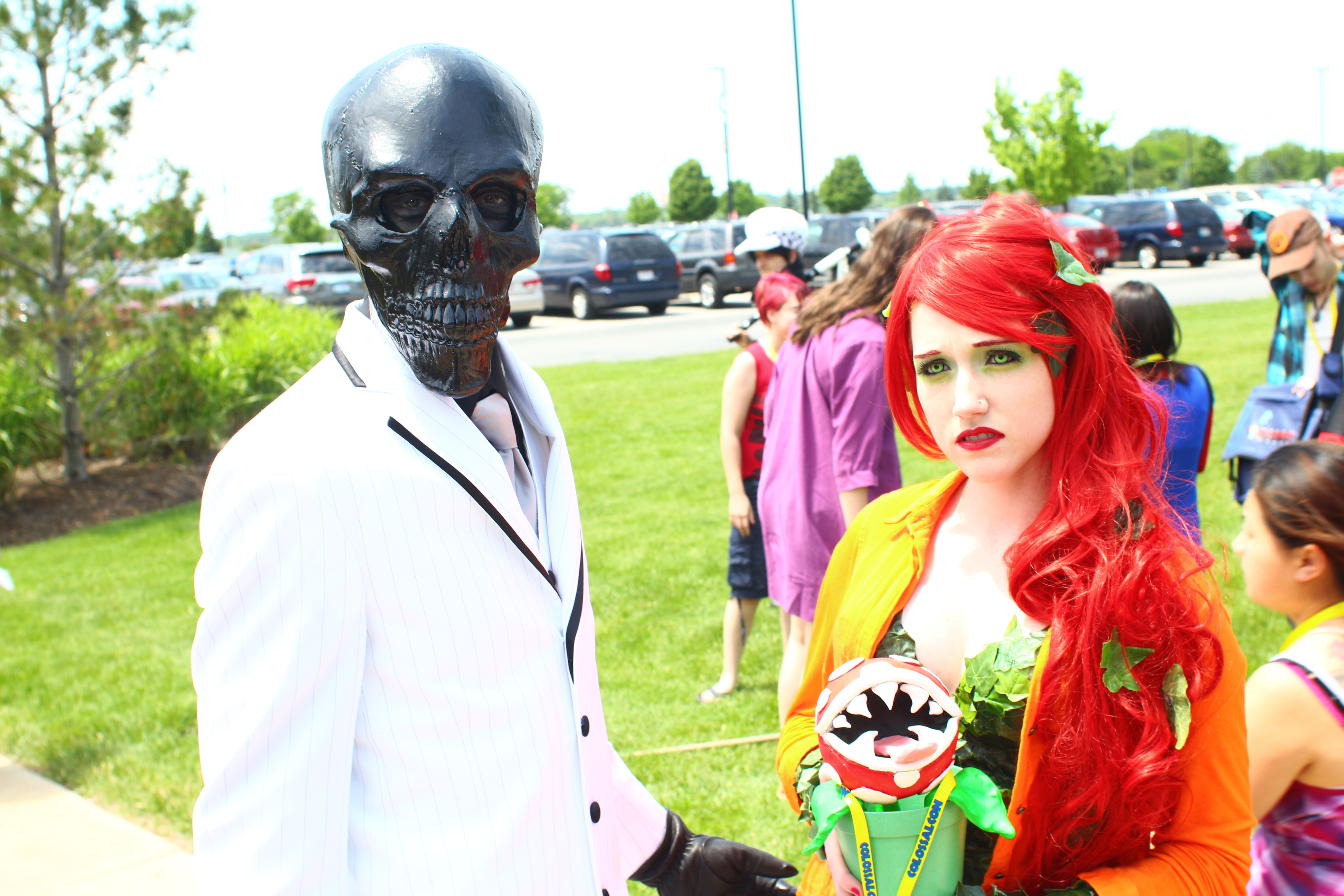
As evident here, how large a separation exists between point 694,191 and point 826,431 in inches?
1696

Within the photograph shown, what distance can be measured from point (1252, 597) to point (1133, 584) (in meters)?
1.36

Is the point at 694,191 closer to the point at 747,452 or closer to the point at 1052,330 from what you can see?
the point at 747,452

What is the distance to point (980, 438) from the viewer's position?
67.4 inches

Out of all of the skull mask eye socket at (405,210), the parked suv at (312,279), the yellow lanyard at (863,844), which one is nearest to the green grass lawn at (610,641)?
the yellow lanyard at (863,844)

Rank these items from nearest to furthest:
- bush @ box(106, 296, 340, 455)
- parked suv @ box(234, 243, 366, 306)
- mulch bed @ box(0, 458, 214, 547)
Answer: mulch bed @ box(0, 458, 214, 547) < bush @ box(106, 296, 340, 455) < parked suv @ box(234, 243, 366, 306)

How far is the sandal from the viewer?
4773mm

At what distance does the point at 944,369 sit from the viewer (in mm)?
1747

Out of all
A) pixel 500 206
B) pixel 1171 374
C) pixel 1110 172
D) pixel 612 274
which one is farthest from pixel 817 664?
pixel 1110 172

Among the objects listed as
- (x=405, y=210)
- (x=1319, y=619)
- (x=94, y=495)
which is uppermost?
(x=405, y=210)

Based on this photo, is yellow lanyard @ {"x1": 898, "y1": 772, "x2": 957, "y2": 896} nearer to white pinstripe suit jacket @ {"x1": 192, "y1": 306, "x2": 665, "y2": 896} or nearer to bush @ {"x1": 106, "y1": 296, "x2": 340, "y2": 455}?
white pinstripe suit jacket @ {"x1": 192, "y1": 306, "x2": 665, "y2": 896}

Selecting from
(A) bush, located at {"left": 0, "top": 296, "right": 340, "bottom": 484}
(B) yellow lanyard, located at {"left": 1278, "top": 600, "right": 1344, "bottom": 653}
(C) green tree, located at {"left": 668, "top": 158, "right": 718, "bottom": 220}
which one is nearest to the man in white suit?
(B) yellow lanyard, located at {"left": 1278, "top": 600, "right": 1344, "bottom": 653}

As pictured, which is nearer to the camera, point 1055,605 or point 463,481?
point 463,481

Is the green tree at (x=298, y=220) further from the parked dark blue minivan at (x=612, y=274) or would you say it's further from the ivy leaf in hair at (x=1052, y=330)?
the ivy leaf in hair at (x=1052, y=330)

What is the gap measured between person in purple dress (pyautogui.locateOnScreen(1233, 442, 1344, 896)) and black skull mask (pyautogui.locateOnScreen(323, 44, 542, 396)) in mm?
1681
